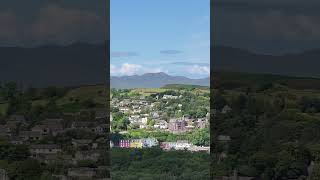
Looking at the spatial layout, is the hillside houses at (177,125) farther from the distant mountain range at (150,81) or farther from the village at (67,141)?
the village at (67,141)

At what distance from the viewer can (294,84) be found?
786 centimetres

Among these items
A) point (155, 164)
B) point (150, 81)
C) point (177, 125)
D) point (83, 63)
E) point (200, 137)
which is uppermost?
point (83, 63)

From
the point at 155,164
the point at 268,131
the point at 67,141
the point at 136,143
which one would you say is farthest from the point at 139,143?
the point at 268,131

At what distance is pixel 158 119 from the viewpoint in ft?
34.9

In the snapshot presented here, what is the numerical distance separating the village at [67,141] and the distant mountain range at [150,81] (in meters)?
1.97

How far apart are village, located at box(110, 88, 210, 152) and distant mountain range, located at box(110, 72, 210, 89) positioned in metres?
0.21

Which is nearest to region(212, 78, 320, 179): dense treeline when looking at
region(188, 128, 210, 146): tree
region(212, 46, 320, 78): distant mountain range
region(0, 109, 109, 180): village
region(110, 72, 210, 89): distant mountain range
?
region(212, 46, 320, 78): distant mountain range

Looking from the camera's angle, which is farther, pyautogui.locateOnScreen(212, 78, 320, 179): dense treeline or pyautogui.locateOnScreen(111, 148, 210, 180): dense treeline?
pyautogui.locateOnScreen(111, 148, 210, 180): dense treeline

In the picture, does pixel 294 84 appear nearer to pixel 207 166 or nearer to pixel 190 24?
pixel 207 166

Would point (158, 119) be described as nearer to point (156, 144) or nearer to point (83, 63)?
point (156, 144)

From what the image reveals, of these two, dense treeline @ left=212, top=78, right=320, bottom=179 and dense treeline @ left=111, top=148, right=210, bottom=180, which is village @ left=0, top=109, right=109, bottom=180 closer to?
dense treeline @ left=111, top=148, right=210, bottom=180

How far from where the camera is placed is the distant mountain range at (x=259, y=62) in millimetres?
7836

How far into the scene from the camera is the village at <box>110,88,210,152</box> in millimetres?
9758

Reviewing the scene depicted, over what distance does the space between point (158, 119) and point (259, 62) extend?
10.3 feet
